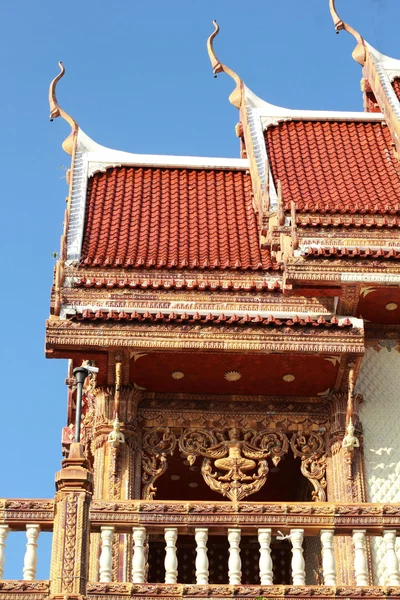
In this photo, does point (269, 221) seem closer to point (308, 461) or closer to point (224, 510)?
point (308, 461)

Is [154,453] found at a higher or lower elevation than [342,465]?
higher

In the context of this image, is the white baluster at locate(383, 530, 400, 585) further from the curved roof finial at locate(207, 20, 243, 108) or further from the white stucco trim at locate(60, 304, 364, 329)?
the curved roof finial at locate(207, 20, 243, 108)

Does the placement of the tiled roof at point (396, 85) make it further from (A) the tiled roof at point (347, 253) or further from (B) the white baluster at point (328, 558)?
(B) the white baluster at point (328, 558)

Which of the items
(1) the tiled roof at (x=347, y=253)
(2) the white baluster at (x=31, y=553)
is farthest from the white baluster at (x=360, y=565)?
(1) the tiled roof at (x=347, y=253)

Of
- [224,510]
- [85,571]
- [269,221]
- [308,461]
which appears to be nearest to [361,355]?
[308,461]

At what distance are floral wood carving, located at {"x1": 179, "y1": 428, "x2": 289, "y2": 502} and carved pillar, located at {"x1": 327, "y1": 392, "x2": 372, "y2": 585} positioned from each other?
1.97ft

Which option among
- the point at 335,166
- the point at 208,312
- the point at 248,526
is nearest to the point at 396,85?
the point at 335,166

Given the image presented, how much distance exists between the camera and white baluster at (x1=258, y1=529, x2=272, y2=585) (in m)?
13.2

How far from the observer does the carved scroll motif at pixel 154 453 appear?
17.0m

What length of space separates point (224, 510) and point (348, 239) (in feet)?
19.4

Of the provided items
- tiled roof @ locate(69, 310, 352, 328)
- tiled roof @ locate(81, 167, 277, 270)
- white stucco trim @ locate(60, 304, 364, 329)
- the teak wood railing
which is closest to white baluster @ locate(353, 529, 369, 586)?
the teak wood railing

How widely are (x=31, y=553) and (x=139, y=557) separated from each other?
38.8 inches

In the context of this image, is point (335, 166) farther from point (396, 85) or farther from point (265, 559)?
point (265, 559)

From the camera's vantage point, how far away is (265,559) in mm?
13273
